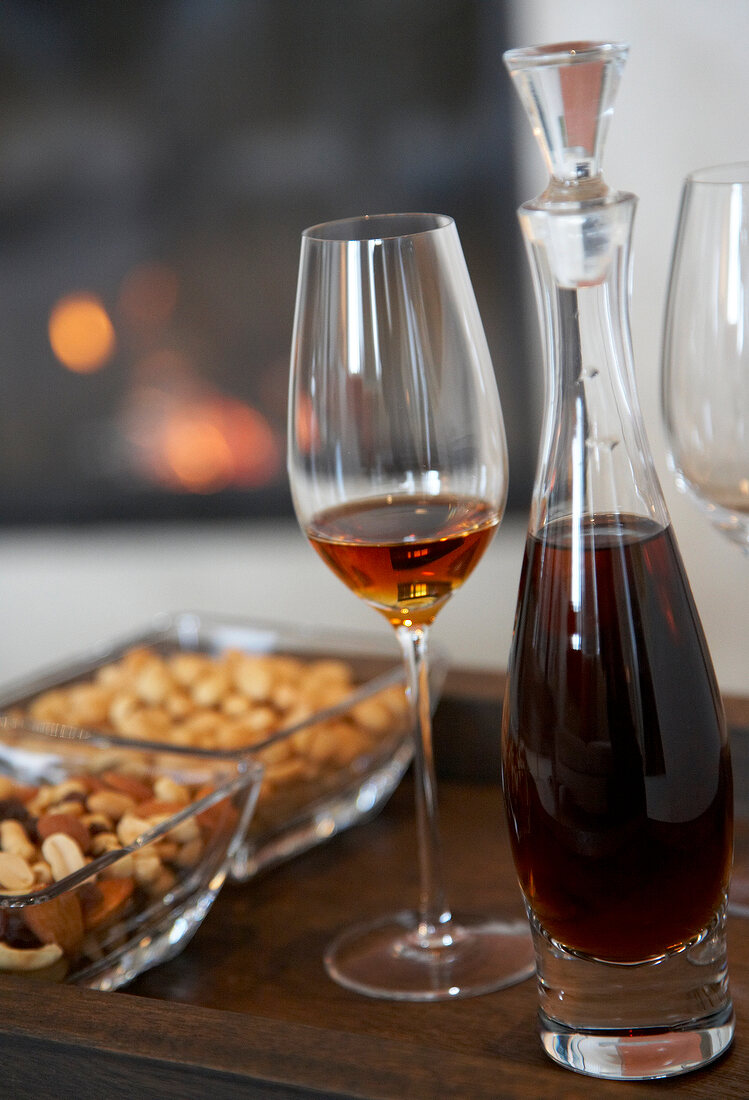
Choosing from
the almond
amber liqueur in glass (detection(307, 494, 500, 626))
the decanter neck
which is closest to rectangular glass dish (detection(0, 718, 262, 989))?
the almond

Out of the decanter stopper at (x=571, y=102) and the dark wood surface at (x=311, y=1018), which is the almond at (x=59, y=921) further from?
the decanter stopper at (x=571, y=102)

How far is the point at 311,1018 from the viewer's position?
584mm

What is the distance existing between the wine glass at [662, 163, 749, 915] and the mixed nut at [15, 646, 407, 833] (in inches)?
10.5

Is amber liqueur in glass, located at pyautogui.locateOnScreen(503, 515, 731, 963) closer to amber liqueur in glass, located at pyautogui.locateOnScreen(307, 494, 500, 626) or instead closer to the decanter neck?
the decanter neck

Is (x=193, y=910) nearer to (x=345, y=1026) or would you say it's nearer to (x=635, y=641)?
(x=345, y=1026)

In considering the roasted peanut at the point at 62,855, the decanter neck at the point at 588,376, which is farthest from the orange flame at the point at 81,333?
the decanter neck at the point at 588,376

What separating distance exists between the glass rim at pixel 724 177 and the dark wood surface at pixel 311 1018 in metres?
0.31

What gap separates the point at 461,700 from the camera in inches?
32.9

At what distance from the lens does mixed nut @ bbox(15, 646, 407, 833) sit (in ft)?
2.44

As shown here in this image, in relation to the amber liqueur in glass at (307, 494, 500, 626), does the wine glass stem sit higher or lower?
lower

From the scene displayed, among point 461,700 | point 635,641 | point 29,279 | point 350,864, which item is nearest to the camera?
point 635,641

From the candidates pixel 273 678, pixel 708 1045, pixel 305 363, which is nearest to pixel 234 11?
pixel 273 678

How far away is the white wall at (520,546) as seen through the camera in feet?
5.59

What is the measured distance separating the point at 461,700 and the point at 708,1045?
36cm
